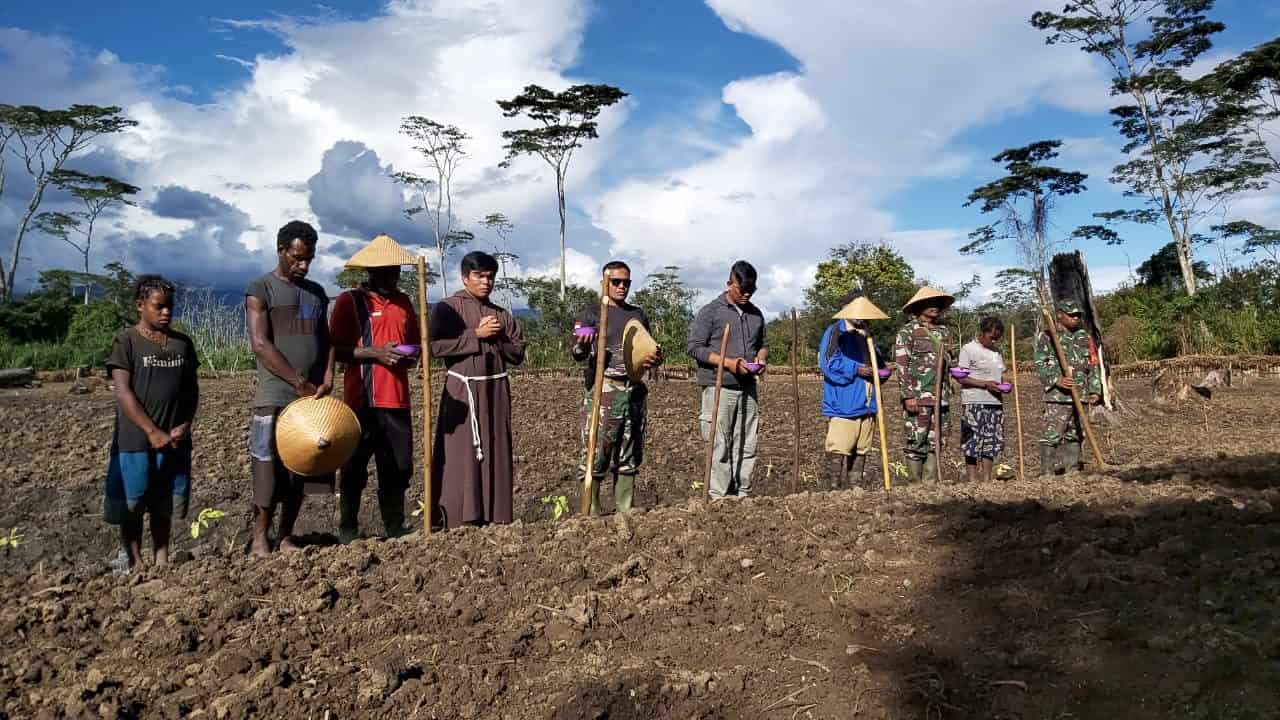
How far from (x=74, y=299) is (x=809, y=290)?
2069cm

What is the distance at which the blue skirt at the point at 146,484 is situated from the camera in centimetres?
384

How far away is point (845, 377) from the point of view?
5500mm

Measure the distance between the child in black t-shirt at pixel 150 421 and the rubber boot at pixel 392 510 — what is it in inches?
35.2

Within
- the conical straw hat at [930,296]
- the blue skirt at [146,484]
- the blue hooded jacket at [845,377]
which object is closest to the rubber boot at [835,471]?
the blue hooded jacket at [845,377]

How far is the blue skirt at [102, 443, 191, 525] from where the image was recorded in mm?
3838

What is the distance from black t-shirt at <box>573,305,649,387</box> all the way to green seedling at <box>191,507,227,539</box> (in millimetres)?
2541

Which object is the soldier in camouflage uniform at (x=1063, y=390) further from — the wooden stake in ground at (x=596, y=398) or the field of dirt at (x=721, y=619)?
the wooden stake in ground at (x=596, y=398)

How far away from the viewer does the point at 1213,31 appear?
2012 centimetres

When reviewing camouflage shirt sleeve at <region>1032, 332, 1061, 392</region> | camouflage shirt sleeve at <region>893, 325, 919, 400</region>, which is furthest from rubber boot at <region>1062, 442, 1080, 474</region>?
camouflage shirt sleeve at <region>893, 325, 919, 400</region>

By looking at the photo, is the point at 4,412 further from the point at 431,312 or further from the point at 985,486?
the point at 985,486

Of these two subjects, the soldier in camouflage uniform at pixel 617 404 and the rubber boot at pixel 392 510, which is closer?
the rubber boot at pixel 392 510

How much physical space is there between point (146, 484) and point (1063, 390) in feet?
18.7

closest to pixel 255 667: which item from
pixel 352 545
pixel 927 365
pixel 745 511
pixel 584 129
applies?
pixel 352 545

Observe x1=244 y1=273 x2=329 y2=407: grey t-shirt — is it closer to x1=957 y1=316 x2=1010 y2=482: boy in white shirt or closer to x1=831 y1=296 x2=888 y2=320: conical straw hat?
x1=831 y1=296 x2=888 y2=320: conical straw hat
